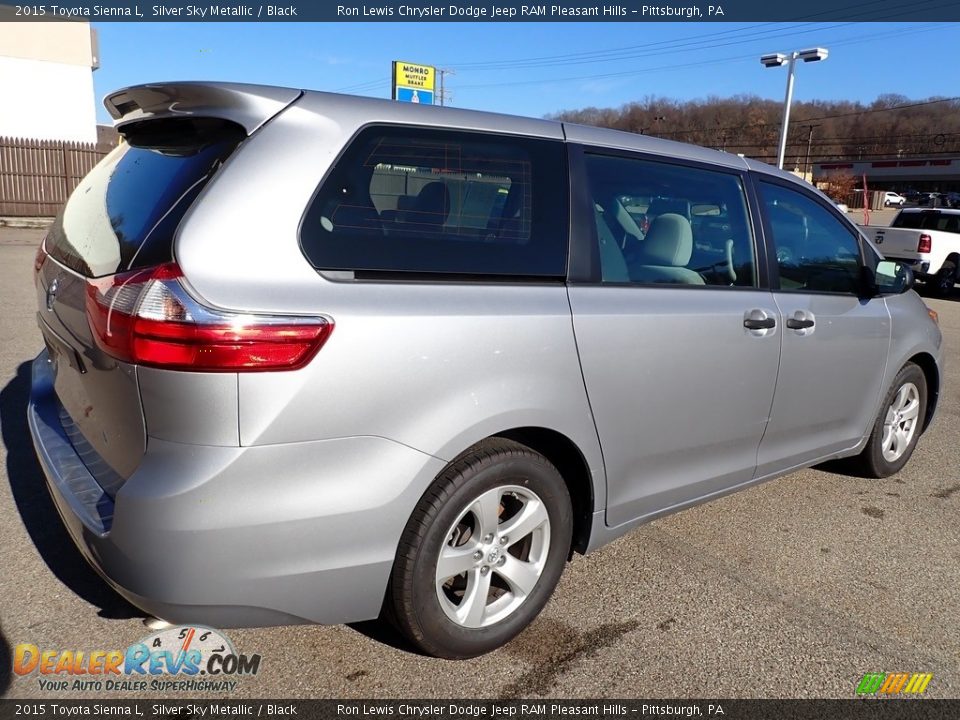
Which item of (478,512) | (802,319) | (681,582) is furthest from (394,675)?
(802,319)

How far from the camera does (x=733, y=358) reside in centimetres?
314

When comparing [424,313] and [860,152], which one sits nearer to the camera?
[424,313]

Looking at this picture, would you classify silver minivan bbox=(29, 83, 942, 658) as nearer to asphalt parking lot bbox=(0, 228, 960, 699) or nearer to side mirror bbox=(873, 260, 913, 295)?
asphalt parking lot bbox=(0, 228, 960, 699)

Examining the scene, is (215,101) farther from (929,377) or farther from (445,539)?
(929,377)

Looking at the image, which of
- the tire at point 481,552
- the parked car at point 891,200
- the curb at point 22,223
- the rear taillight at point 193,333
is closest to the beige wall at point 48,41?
the curb at point 22,223

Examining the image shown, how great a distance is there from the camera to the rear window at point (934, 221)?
15586 mm

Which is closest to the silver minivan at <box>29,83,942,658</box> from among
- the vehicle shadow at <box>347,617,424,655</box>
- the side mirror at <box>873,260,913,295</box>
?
the vehicle shadow at <box>347,617,424,655</box>

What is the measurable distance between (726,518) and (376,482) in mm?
2358

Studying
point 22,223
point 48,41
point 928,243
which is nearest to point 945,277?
point 928,243

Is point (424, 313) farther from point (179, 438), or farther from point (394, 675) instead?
point (394, 675)

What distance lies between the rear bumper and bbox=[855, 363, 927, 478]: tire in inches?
123

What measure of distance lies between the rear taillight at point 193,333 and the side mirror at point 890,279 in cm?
317

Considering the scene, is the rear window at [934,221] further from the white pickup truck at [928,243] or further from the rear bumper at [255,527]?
the rear bumper at [255,527]

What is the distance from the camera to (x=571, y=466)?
2.77 m
